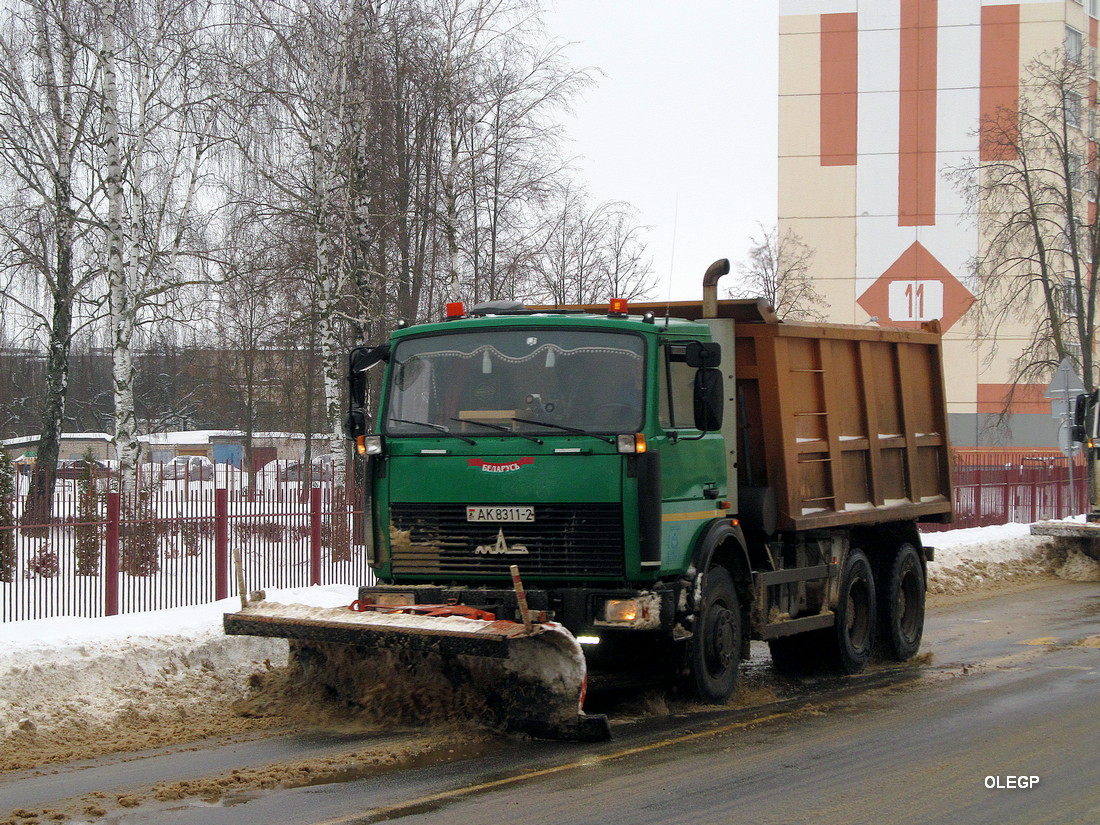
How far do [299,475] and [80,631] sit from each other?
5.80 metres

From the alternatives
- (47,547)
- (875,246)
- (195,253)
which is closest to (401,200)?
(195,253)

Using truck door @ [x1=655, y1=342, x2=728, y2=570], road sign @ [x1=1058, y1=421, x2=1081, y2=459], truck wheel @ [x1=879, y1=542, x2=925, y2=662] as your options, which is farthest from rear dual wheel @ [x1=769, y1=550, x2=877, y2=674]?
road sign @ [x1=1058, y1=421, x2=1081, y2=459]

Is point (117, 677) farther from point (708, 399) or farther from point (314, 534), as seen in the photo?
point (314, 534)

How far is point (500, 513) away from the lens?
27.7 feet

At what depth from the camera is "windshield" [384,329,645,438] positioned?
27.7 ft

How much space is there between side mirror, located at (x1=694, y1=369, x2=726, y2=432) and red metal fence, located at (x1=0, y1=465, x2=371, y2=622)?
6.49 meters

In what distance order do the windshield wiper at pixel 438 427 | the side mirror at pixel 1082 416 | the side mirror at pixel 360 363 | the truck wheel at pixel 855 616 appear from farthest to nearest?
the side mirror at pixel 1082 416 < the truck wheel at pixel 855 616 < the side mirror at pixel 360 363 < the windshield wiper at pixel 438 427

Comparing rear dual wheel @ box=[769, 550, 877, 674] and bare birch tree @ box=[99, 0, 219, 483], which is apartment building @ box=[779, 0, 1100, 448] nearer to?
bare birch tree @ box=[99, 0, 219, 483]

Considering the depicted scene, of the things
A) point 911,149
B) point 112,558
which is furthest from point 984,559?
point 911,149

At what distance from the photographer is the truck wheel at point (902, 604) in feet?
38.7

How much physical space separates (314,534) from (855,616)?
6670 millimetres

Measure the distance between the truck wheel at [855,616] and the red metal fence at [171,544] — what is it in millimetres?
6420

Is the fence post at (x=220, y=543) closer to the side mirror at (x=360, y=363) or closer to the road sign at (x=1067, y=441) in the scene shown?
the side mirror at (x=360, y=363)

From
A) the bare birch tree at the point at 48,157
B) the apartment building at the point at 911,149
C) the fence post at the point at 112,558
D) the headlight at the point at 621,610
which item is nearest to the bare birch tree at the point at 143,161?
the bare birch tree at the point at 48,157
